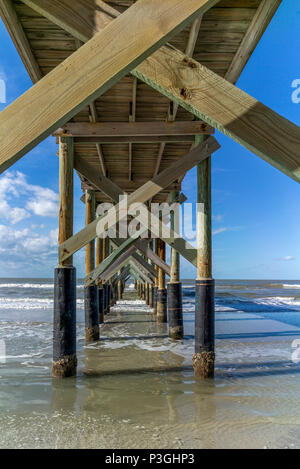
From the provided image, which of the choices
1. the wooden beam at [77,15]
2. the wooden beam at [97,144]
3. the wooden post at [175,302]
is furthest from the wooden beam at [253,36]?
→ the wooden post at [175,302]

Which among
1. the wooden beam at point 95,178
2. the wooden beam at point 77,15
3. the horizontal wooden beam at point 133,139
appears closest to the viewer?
the wooden beam at point 77,15

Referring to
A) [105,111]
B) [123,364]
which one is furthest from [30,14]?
[123,364]

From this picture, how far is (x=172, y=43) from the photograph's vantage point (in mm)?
4363

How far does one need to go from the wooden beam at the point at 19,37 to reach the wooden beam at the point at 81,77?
2648 millimetres

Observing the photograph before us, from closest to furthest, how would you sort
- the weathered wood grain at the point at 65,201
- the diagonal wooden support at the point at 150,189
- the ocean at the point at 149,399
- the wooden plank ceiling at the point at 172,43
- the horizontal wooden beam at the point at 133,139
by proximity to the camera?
the ocean at the point at 149,399
the wooden plank ceiling at the point at 172,43
the diagonal wooden support at the point at 150,189
the weathered wood grain at the point at 65,201
the horizontal wooden beam at the point at 133,139

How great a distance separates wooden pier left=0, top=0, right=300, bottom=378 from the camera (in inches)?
63.0

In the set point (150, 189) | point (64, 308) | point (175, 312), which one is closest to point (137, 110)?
point (150, 189)

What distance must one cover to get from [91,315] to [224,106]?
7724 millimetres

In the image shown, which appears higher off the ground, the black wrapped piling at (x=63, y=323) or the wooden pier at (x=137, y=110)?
the wooden pier at (x=137, y=110)

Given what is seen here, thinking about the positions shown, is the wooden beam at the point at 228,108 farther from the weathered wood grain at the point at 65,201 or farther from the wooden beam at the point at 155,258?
the wooden beam at the point at 155,258

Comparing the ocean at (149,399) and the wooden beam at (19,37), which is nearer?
the ocean at (149,399)

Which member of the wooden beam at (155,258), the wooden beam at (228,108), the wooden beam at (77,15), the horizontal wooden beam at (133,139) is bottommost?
the wooden beam at (155,258)

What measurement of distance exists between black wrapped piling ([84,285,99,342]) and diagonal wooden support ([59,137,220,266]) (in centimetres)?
359

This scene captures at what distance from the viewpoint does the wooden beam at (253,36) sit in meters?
3.60
